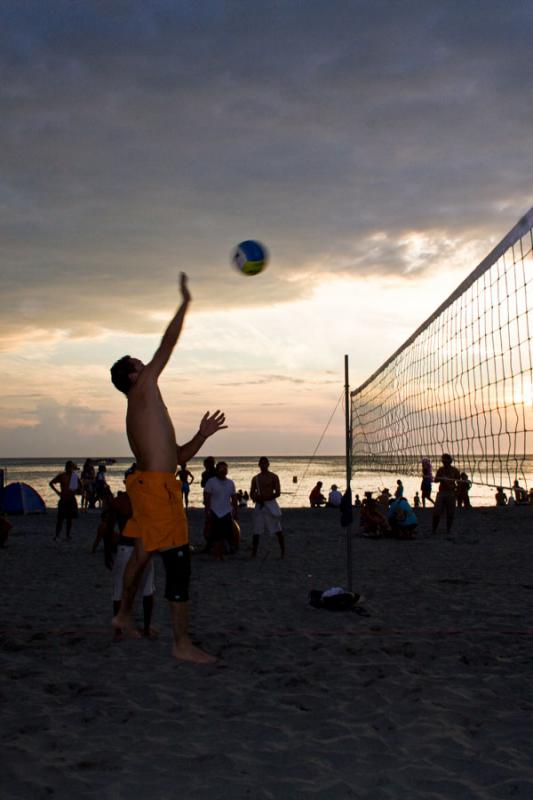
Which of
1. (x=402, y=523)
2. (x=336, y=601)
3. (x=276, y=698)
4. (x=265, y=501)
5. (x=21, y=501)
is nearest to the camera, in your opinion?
(x=276, y=698)

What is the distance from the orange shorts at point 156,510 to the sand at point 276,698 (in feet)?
2.46

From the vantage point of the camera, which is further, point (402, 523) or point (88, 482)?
point (88, 482)

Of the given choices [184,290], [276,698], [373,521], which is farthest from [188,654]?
[373,521]

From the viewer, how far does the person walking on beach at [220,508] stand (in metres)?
10.1

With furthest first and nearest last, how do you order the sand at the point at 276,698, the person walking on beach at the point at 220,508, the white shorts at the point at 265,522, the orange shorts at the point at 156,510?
1. the white shorts at the point at 265,522
2. the person walking on beach at the point at 220,508
3. the orange shorts at the point at 156,510
4. the sand at the point at 276,698

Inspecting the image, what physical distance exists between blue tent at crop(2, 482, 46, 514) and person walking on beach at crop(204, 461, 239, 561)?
13.7 metres

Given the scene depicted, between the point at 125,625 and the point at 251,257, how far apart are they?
3145 millimetres

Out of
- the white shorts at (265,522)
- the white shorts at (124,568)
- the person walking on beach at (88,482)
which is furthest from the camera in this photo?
the person walking on beach at (88,482)

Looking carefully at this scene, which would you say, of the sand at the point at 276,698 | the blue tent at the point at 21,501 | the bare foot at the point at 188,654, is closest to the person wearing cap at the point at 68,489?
the sand at the point at 276,698

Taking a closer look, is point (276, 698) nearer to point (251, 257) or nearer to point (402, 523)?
point (251, 257)

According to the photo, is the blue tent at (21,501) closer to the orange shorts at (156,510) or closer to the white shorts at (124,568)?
the white shorts at (124,568)

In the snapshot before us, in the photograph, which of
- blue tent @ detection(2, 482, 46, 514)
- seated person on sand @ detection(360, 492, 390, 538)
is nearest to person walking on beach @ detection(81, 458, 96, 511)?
blue tent @ detection(2, 482, 46, 514)

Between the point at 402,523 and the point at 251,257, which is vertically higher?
the point at 251,257

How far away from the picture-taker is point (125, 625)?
506 cm
